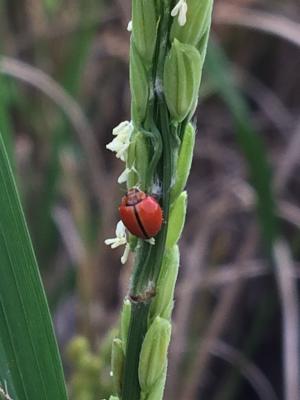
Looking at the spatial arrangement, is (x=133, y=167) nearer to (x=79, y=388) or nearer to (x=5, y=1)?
(x=79, y=388)

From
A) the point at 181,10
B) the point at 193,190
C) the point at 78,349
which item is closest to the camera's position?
the point at 181,10

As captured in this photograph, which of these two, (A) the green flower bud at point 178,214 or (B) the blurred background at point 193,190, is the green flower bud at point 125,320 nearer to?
(A) the green flower bud at point 178,214

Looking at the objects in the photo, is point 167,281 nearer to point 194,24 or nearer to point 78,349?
point 194,24

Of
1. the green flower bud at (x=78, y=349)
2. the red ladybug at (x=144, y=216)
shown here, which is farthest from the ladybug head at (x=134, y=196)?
the green flower bud at (x=78, y=349)

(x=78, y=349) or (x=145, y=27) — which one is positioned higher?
(x=78, y=349)

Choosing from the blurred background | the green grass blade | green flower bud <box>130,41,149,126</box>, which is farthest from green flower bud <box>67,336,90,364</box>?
green flower bud <box>130,41,149,126</box>

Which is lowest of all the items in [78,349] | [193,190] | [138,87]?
[138,87]

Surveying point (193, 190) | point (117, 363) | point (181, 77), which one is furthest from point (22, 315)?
point (193, 190)
